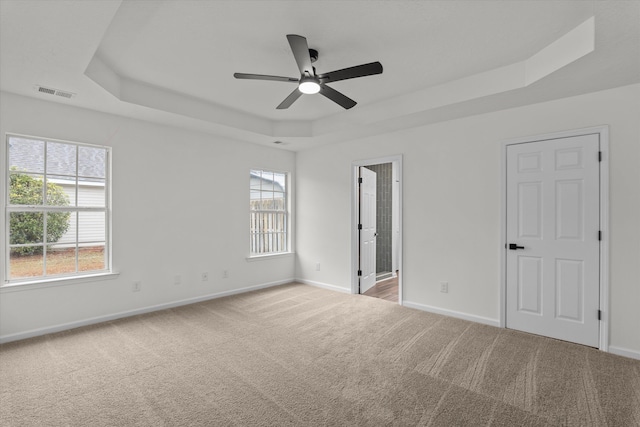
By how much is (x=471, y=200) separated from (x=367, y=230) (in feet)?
6.12

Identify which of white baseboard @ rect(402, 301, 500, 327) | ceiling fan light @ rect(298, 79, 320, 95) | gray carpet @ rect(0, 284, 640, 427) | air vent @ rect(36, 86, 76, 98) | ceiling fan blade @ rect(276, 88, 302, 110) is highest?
air vent @ rect(36, 86, 76, 98)

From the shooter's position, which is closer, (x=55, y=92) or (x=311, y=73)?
(x=311, y=73)

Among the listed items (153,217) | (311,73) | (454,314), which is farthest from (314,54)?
(454,314)

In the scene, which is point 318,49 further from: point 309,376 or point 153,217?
point 153,217

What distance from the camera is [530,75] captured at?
2.93 meters

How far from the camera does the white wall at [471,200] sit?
2.98 metres

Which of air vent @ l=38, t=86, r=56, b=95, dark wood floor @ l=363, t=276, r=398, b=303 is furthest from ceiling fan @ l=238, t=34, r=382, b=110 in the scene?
dark wood floor @ l=363, t=276, r=398, b=303

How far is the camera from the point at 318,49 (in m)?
2.83

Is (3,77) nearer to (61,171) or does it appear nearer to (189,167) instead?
(61,171)

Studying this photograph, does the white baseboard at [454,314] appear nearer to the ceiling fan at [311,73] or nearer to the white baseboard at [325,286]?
the white baseboard at [325,286]

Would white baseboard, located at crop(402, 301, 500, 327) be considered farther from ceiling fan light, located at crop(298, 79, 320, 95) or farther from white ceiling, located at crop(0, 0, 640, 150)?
ceiling fan light, located at crop(298, 79, 320, 95)

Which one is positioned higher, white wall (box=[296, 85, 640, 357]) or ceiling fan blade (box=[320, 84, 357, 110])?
ceiling fan blade (box=[320, 84, 357, 110])

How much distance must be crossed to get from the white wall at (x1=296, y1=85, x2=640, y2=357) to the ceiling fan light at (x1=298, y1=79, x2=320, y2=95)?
2.12m

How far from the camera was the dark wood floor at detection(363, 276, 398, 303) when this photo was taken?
16.4ft
